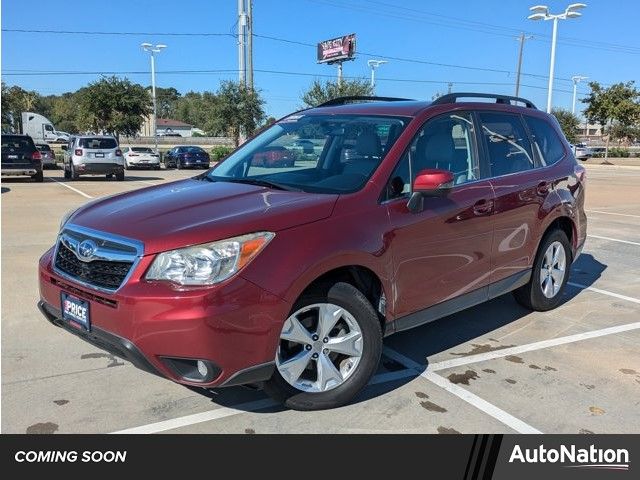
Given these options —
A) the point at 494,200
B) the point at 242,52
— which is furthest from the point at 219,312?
the point at 242,52

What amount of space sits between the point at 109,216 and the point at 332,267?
4.54 ft

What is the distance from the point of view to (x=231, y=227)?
305 centimetres

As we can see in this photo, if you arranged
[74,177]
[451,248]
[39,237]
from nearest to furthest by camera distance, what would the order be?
[451,248], [39,237], [74,177]

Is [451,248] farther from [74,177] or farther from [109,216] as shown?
[74,177]

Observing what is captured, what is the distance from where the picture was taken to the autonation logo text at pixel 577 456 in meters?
3.00

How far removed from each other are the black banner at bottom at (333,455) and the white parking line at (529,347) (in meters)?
1.05

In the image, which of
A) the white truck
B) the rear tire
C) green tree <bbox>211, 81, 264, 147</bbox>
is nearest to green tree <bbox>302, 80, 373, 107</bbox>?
green tree <bbox>211, 81, 264, 147</bbox>

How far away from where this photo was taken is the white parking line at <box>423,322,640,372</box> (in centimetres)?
428

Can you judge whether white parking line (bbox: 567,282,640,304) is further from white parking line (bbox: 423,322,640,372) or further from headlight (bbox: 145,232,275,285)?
headlight (bbox: 145,232,275,285)

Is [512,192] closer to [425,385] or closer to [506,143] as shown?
[506,143]

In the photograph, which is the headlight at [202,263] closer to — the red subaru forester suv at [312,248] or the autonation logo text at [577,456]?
the red subaru forester suv at [312,248]

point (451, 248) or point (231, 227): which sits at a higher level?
point (231, 227)

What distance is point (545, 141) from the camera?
5492mm

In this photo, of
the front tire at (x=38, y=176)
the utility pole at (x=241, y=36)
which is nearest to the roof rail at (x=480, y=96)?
the front tire at (x=38, y=176)
